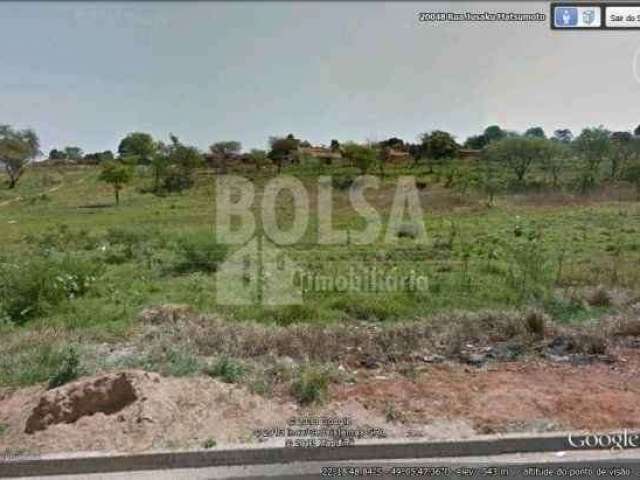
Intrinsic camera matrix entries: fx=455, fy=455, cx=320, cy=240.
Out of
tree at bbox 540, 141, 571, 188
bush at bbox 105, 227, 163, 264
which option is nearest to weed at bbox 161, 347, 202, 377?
bush at bbox 105, 227, 163, 264

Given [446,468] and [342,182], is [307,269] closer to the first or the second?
[446,468]

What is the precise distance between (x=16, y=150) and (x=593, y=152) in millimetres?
30840

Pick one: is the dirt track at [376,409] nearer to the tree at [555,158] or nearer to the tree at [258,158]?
the tree at [555,158]

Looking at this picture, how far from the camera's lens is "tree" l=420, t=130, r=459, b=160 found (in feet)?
107

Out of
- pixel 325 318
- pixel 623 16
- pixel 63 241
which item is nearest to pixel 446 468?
pixel 325 318

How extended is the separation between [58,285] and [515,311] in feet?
19.2

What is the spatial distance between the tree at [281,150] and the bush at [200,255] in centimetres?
2294

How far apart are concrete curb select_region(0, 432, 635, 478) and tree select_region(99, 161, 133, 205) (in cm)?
2303

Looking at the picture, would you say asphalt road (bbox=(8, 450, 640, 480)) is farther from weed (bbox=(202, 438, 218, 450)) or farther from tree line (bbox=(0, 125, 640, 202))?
tree line (bbox=(0, 125, 640, 202))

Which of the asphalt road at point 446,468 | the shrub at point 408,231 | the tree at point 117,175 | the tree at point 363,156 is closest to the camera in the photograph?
the asphalt road at point 446,468

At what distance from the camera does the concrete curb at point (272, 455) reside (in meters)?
2.87

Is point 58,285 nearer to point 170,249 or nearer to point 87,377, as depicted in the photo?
point 87,377

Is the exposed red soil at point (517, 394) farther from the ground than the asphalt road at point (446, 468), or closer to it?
farther from the ground

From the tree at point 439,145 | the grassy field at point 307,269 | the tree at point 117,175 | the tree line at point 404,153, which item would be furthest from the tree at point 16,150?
the tree at point 439,145
